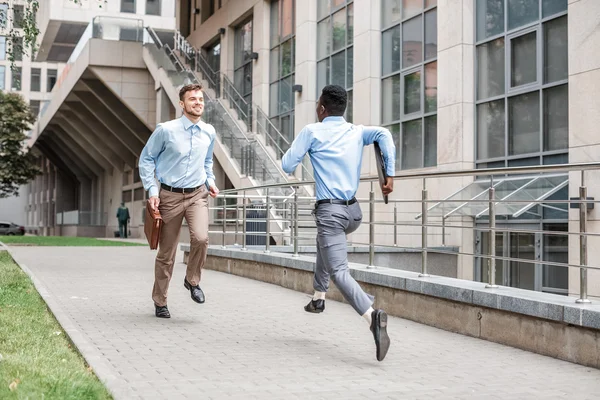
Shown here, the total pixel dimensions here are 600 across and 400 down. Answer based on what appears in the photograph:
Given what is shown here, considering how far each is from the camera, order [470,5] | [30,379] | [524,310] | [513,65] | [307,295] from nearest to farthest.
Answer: [30,379] < [524,310] < [307,295] < [513,65] < [470,5]

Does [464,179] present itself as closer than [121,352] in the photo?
No

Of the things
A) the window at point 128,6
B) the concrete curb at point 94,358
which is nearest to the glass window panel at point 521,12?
the concrete curb at point 94,358

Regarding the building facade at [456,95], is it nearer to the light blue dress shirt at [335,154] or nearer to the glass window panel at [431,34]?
the glass window panel at [431,34]

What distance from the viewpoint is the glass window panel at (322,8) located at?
24214 mm

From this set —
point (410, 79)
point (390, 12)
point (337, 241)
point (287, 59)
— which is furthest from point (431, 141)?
point (337, 241)

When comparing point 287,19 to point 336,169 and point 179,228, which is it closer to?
point 179,228

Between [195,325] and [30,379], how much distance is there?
282 centimetres

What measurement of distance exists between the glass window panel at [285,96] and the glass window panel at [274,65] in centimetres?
59

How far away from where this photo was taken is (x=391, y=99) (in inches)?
821

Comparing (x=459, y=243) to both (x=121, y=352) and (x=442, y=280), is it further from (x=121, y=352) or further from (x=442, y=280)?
(x=121, y=352)

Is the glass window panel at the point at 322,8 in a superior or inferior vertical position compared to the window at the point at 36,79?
inferior

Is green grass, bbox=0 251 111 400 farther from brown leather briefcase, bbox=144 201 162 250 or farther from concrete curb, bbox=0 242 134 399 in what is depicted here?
brown leather briefcase, bbox=144 201 162 250

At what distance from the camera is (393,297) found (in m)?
8.39

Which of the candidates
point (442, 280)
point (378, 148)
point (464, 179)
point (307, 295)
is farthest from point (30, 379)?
point (464, 179)
